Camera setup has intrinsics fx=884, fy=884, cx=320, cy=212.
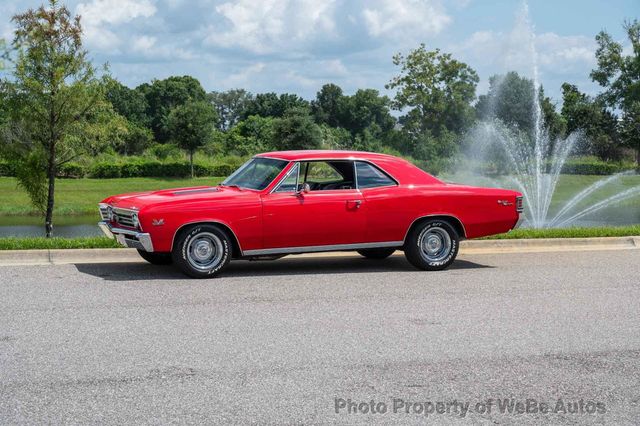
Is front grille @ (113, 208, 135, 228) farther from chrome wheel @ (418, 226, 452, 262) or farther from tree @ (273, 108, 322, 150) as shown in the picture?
tree @ (273, 108, 322, 150)

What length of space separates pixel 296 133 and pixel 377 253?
45877mm

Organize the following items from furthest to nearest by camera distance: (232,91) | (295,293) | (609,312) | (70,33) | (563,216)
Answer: (232,91)
(563,216)
(70,33)
(295,293)
(609,312)

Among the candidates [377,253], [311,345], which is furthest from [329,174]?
[311,345]

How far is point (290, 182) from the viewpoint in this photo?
1113 cm

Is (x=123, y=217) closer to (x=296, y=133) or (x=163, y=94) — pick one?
(x=296, y=133)

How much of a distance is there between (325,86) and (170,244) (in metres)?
103

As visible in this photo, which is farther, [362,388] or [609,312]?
[609,312]

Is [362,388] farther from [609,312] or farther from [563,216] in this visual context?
[563,216]

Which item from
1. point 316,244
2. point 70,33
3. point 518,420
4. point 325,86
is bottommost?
point 518,420

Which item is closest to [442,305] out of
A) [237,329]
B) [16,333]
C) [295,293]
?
[295,293]

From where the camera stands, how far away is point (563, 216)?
33281 mm

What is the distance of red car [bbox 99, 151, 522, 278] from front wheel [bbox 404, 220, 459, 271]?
0.04 ft

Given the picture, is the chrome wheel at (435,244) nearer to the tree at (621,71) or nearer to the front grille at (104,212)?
the front grille at (104,212)

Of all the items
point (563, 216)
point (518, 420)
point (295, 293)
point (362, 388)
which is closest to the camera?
point (518, 420)
